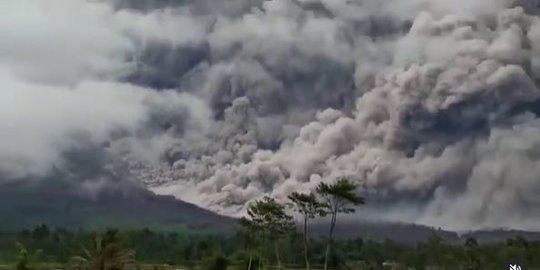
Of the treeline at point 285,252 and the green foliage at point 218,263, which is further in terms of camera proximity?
the treeline at point 285,252

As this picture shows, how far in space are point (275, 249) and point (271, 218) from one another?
1310cm

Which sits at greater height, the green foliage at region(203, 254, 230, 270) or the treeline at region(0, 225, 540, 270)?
the treeline at region(0, 225, 540, 270)

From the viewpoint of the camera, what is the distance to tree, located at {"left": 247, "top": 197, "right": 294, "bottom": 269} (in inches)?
2516

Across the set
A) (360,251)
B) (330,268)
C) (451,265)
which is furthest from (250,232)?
(360,251)

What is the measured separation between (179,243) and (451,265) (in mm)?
38518

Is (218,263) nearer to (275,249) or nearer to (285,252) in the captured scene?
(275,249)

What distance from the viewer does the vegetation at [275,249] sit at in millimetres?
61219

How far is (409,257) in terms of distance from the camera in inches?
3479

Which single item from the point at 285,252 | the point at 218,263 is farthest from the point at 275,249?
the point at 218,263

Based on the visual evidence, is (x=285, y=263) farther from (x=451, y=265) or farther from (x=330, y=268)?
(x=451, y=265)

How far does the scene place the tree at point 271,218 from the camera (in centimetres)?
6391

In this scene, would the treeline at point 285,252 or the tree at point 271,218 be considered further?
the treeline at point 285,252

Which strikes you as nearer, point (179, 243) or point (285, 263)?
point (285, 263)

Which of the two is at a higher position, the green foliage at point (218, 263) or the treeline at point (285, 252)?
the treeline at point (285, 252)
